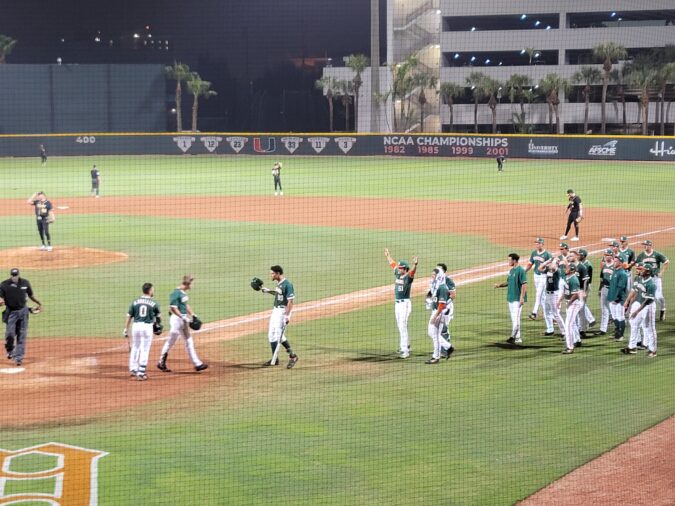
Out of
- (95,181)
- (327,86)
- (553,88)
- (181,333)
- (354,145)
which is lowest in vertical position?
(181,333)

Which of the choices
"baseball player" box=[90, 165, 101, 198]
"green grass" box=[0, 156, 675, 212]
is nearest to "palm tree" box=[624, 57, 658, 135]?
"green grass" box=[0, 156, 675, 212]

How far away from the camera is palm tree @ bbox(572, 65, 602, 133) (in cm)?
6456

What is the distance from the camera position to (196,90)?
75.1 m

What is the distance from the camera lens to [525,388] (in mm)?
12734

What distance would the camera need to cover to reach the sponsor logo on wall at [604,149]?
165 feet

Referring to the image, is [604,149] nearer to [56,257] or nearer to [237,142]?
[237,142]

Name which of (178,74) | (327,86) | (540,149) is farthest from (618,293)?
(178,74)

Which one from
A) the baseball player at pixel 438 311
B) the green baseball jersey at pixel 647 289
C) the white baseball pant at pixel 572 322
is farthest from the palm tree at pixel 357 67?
the baseball player at pixel 438 311

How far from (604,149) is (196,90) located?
3644 centimetres

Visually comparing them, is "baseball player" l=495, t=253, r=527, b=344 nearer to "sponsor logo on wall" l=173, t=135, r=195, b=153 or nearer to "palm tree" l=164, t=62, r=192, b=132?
"sponsor logo on wall" l=173, t=135, r=195, b=153

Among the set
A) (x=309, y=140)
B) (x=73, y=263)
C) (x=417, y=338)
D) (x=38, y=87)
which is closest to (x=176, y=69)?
(x=38, y=87)

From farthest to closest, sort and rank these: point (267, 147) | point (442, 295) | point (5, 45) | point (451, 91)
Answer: point (5, 45)
point (451, 91)
point (267, 147)
point (442, 295)

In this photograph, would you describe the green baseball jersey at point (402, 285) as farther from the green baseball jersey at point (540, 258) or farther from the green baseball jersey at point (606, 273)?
the green baseball jersey at point (606, 273)

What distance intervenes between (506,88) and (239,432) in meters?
60.1
